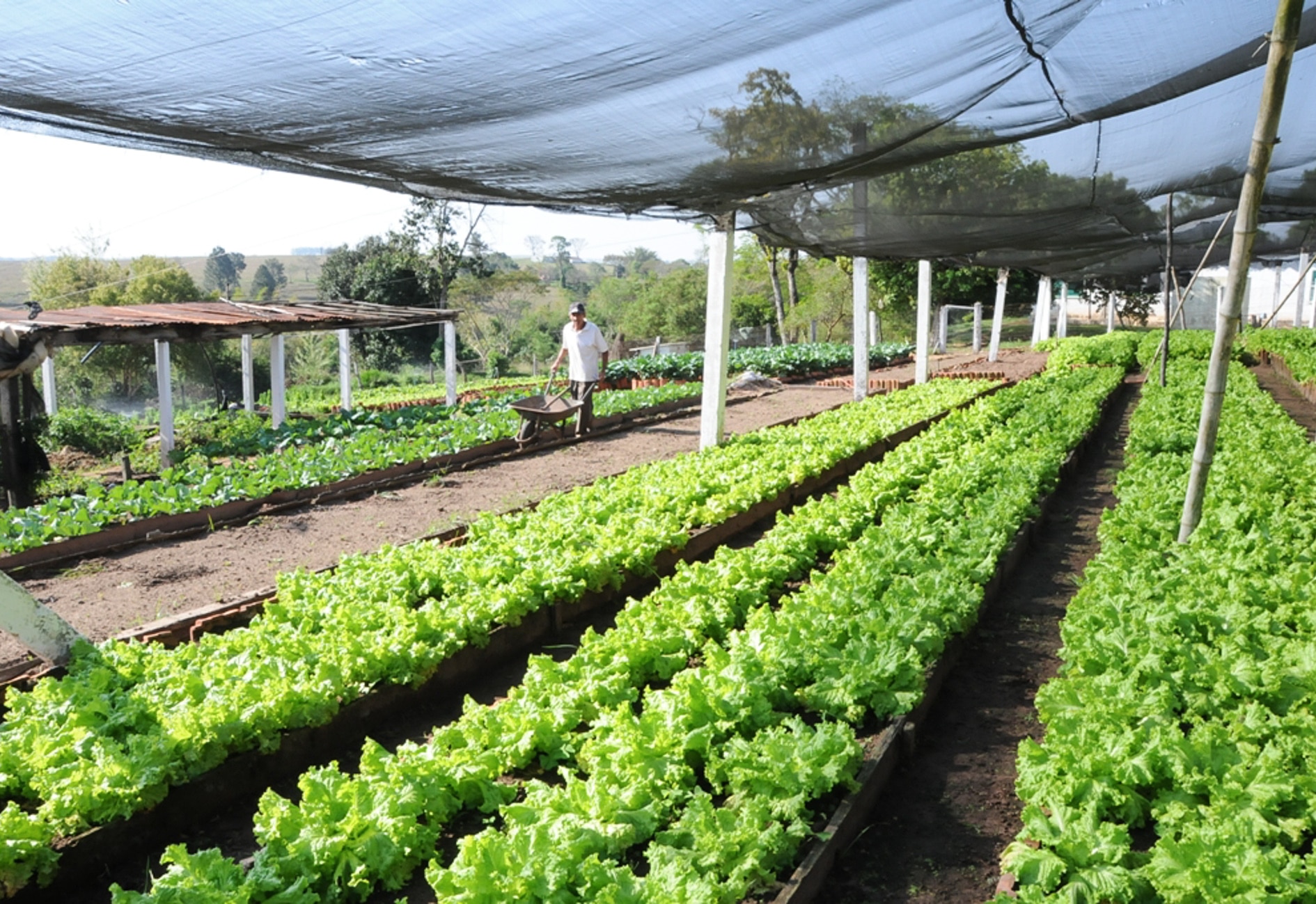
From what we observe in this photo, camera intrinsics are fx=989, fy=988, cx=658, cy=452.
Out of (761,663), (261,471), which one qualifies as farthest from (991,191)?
(261,471)

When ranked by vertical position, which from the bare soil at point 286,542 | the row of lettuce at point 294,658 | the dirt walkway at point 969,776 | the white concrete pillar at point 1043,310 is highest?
the white concrete pillar at point 1043,310

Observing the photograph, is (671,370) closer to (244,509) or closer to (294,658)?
(244,509)

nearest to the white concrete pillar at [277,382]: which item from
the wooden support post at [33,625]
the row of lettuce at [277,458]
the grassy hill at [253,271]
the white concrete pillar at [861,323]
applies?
the row of lettuce at [277,458]

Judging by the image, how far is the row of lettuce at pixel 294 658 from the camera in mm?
3684

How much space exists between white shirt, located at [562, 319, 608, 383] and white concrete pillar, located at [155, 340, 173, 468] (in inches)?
230

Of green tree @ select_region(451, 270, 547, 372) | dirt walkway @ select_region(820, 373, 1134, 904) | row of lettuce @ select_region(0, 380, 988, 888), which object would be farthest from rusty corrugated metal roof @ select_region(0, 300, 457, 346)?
green tree @ select_region(451, 270, 547, 372)

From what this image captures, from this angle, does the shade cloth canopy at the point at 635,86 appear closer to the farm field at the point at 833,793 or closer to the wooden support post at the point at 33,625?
the wooden support post at the point at 33,625

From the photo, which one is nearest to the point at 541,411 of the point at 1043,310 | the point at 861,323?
the point at 861,323

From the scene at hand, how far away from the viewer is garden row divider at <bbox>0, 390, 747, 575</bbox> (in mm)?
7781

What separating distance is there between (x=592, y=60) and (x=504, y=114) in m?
0.73

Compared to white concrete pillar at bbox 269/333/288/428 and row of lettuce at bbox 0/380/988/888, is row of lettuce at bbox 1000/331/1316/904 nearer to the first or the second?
row of lettuce at bbox 0/380/988/888

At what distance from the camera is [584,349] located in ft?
44.6

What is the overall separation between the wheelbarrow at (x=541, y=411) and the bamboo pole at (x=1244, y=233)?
865 cm

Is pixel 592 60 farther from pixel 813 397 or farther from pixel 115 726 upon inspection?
pixel 813 397
